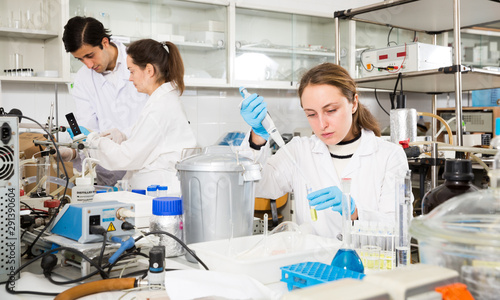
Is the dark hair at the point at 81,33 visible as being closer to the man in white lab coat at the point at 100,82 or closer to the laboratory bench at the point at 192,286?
the man in white lab coat at the point at 100,82

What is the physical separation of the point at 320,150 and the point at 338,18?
4.29 ft

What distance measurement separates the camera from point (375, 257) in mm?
948

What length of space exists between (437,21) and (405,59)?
1.75 feet

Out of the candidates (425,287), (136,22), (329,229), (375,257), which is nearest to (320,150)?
(329,229)

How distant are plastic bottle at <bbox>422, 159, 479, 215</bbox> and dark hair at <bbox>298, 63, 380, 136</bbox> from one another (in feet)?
2.60

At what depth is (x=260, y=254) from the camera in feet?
3.26

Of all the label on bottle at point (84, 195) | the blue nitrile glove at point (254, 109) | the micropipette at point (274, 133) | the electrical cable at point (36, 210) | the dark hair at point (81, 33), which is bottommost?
the electrical cable at point (36, 210)

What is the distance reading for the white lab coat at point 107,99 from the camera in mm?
3160

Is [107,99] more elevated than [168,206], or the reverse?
[107,99]

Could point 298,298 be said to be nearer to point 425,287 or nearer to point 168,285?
point 425,287

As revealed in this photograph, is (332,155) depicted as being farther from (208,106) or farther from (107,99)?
(208,106)

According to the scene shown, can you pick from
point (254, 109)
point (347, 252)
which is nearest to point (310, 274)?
point (347, 252)

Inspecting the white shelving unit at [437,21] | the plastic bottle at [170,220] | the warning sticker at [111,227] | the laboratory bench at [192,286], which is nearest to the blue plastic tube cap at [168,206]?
the plastic bottle at [170,220]

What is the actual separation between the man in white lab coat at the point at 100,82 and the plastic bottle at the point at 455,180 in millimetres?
2398
